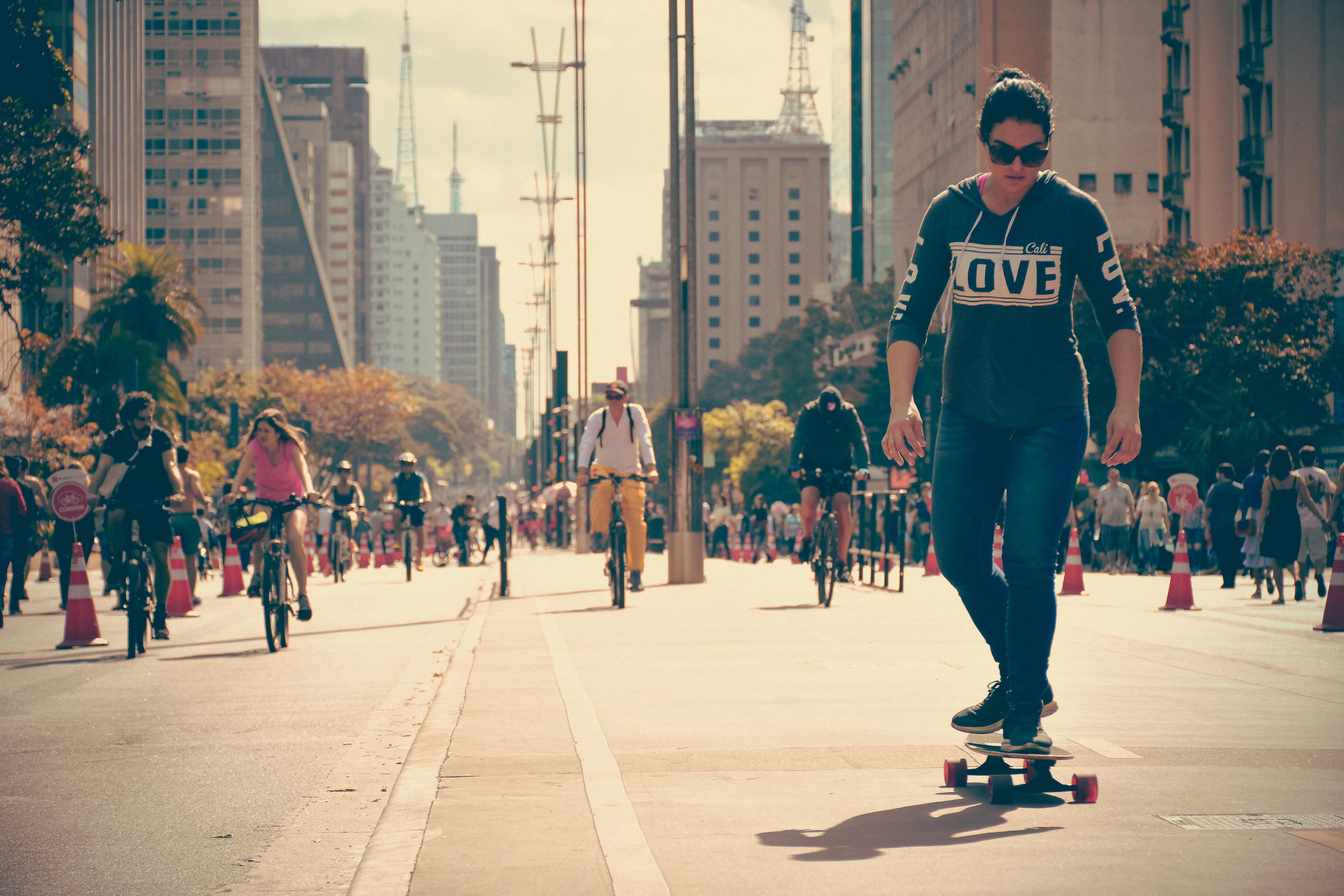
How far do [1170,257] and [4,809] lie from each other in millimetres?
40132

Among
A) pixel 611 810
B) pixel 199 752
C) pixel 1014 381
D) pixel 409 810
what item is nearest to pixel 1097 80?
pixel 199 752

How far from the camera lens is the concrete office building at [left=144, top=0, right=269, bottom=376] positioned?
13100 centimetres

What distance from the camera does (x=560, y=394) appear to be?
212 ft

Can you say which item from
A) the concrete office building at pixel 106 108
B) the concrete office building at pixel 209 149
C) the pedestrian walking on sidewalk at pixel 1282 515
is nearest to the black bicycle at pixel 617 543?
the pedestrian walking on sidewalk at pixel 1282 515

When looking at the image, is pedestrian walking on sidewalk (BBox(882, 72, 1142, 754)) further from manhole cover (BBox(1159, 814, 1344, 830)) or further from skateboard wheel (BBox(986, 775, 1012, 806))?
manhole cover (BBox(1159, 814, 1344, 830))

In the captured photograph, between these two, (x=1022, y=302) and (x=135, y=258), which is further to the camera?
(x=135, y=258)

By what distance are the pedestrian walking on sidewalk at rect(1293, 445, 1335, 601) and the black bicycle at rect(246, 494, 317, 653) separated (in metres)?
10.1

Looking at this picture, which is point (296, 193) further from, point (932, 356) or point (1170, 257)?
point (1170, 257)

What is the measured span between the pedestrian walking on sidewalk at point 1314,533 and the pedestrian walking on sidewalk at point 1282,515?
78mm

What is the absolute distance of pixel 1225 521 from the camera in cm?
1980

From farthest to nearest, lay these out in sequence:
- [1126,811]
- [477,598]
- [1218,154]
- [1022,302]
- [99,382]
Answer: [1218,154], [99,382], [477,598], [1022,302], [1126,811]

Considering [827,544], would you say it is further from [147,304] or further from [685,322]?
[147,304]

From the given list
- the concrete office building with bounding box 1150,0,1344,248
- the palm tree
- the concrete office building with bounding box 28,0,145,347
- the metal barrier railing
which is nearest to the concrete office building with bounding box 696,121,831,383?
the concrete office building with bounding box 28,0,145,347

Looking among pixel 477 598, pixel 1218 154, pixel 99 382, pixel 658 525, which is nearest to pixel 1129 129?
pixel 1218 154
